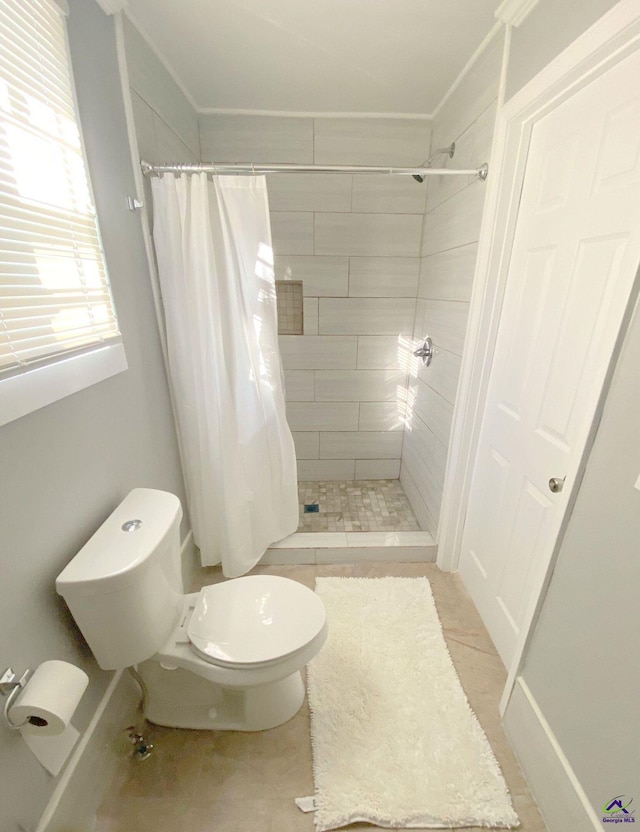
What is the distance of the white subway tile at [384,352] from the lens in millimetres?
2297

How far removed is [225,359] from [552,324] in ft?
4.06

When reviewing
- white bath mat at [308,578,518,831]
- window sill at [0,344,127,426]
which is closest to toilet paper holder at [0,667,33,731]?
window sill at [0,344,127,426]

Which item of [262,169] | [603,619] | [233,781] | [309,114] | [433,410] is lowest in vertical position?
[233,781]

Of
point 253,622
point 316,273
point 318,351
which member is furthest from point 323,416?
point 253,622

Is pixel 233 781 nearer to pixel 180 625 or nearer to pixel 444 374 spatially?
pixel 180 625

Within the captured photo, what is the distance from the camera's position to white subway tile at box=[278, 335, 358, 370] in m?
2.29

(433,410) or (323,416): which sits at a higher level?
(433,410)

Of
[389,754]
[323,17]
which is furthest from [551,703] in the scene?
[323,17]

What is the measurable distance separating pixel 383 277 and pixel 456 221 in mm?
601

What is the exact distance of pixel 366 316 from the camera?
88.2 inches

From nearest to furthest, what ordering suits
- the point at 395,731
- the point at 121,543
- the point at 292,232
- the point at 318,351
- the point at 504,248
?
the point at 121,543 < the point at 395,731 < the point at 504,248 < the point at 292,232 < the point at 318,351

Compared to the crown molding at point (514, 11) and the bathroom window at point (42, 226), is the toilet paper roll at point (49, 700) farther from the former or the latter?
the crown molding at point (514, 11)

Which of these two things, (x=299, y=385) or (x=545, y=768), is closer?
(x=545, y=768)

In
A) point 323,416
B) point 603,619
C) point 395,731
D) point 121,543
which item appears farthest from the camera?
point 323,416
